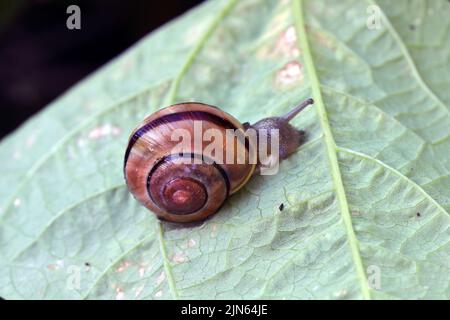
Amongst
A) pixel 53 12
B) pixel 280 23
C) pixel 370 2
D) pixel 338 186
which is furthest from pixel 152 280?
pixel 53 12

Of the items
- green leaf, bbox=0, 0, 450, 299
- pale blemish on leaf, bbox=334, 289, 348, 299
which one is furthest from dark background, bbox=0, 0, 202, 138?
pale blemish on leaf, bbox=334, 289, 348, 299

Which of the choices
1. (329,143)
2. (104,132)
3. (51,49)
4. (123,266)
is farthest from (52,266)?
(51,49)

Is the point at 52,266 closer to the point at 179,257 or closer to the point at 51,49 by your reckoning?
the point at 179,257

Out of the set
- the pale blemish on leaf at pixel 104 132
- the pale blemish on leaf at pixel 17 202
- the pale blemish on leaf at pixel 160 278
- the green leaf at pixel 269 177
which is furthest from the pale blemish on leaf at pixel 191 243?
the pale blemish on leaf at pixel 17 202

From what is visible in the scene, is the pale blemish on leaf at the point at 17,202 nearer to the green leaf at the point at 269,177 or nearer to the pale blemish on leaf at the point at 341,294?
the green leaf at the point at 269,177

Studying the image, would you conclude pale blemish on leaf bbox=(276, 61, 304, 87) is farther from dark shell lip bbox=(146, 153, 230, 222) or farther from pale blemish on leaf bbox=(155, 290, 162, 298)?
pale blemish on leaf bbox=(155, 290, 162, 298)

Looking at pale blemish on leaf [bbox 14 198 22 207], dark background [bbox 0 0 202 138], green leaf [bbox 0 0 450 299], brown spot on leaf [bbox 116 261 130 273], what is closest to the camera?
green leaf [bbox 0 0 450 299]
